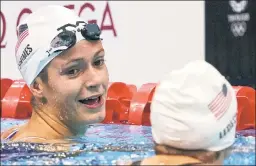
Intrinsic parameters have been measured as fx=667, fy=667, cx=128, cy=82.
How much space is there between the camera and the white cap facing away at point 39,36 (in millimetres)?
2576

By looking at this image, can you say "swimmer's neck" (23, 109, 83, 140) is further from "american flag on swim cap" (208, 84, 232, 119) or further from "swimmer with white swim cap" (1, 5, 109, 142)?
"american flag on swim cap" (208, 84, 232, 119)

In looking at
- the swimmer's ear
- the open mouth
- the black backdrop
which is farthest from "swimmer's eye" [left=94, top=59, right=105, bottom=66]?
the black backdrop

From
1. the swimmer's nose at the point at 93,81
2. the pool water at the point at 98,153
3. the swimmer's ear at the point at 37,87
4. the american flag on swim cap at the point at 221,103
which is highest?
the american flag on swim cap at the point at 221,103

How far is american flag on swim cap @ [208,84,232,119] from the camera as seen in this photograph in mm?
1685

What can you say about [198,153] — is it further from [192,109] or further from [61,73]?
[61,73]

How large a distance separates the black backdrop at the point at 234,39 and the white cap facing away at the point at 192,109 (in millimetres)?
3175

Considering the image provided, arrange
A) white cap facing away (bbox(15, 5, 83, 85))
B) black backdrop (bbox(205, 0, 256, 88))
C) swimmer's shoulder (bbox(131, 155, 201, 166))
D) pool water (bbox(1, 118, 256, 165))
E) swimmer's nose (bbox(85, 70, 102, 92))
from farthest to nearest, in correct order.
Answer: black backdrop (bbox(205, 0, 256, 88)) < white cap facing away (bbox(15, 5, 83, 85)) < swimmer's nose (bbox(85, 70, 102, 92)) < pool water (bbox(1, 118, 256, 165)) < swimmer's shoulder (bbox(131, 155, 201, 166))

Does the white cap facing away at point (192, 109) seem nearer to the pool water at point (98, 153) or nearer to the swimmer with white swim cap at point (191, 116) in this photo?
the swimmer with white swim cap at point (191, 116)

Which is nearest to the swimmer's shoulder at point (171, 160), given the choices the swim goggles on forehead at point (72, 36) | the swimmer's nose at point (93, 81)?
the swimmer's nose at point (93, 81)

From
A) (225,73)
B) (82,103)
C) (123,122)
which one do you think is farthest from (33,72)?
(225,73)

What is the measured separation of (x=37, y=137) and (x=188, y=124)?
0.97 m

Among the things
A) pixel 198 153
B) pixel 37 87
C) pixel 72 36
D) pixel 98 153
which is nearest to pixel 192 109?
pixel 198 153

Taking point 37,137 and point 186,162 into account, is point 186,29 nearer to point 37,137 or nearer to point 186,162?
point 37,137

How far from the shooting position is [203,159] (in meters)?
1.71
